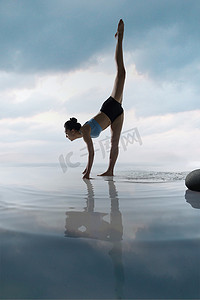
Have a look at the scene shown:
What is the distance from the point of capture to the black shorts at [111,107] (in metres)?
5.15

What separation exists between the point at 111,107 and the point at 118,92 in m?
0.37

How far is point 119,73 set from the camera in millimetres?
4898

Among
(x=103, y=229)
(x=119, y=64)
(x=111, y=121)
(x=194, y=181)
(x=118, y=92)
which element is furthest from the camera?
(x=111, y=121)

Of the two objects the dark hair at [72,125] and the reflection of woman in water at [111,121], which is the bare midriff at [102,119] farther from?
the dark hair at [72,125]

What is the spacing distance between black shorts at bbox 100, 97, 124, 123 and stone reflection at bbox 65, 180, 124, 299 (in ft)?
12.2

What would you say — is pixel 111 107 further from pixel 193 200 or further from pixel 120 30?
pixel 193 200

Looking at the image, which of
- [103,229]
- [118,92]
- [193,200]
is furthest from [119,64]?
[103,229]

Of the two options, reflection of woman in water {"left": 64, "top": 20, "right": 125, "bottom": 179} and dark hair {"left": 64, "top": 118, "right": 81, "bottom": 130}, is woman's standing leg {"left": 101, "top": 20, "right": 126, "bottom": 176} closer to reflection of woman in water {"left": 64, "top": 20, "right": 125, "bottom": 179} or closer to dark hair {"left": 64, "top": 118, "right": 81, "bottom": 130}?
reflection of woman in water {"left": 64, "top": 20, "right": 125, "bottom": 179}

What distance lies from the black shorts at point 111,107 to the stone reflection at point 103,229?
3714mm

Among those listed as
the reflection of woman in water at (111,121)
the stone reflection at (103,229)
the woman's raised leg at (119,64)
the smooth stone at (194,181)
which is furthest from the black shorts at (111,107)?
the stone reflection at (103,229)

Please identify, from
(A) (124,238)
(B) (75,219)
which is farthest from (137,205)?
(A) (124,238)

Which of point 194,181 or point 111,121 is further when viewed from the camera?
point 111,121

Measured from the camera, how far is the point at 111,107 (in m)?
5.15

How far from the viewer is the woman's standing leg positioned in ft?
16.1
